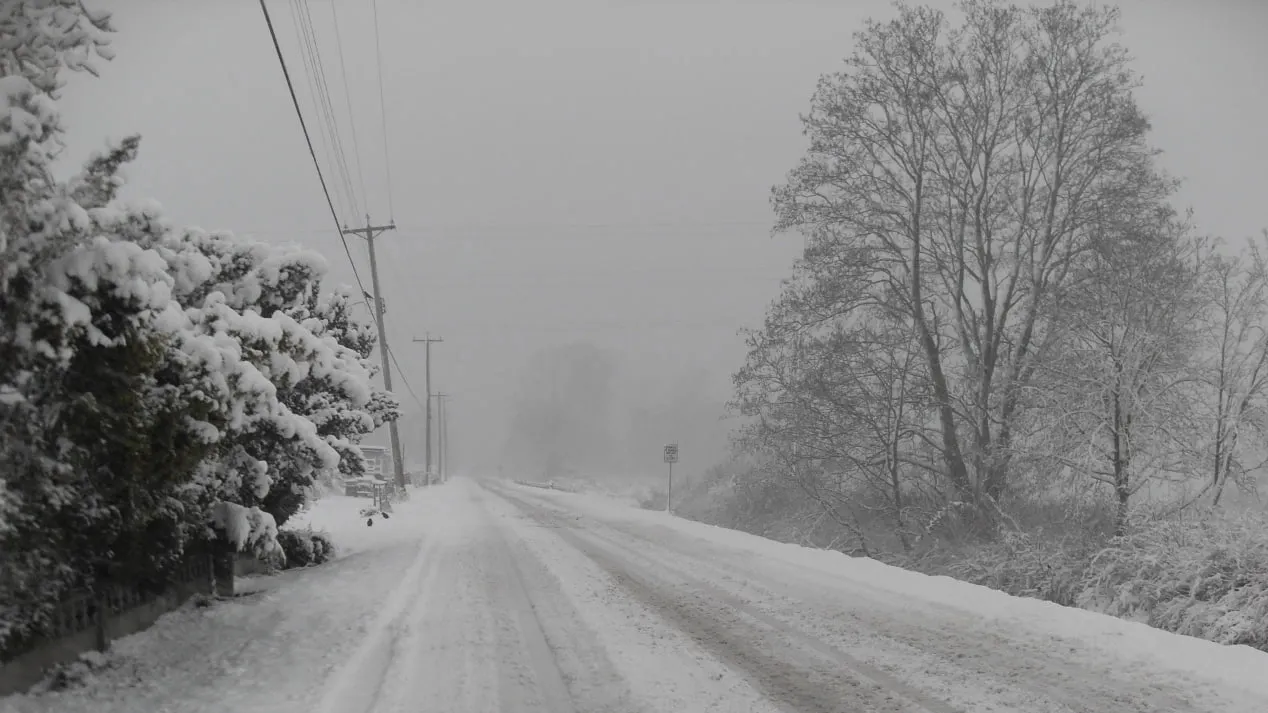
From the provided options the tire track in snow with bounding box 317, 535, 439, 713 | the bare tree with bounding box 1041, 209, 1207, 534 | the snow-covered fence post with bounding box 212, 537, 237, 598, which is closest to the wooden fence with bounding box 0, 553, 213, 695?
the snow-covered fence post with bounding box 212, 537, 237, 598

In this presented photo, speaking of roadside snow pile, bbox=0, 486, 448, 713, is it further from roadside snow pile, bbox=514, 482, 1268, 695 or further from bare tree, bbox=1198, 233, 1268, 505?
bare tree, bbox=1198, 233, 1268, 505

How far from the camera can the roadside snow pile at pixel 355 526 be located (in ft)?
45.6

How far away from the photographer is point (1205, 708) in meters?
4.55

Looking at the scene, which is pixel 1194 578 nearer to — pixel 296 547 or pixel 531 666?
pixel 531 666

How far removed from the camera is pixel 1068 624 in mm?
6531

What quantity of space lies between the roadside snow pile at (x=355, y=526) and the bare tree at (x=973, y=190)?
10302 mm

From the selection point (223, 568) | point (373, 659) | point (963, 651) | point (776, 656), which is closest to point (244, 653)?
point (373, 659)

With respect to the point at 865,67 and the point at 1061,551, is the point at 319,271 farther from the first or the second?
the point at 865,67

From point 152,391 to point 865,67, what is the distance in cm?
1660

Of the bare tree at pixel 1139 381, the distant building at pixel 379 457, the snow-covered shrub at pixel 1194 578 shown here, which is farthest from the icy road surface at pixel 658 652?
the distant building at pixel 379 457

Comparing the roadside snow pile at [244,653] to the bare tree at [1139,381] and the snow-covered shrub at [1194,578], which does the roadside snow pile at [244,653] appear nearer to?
the snow-covered shrub at [1194,578]

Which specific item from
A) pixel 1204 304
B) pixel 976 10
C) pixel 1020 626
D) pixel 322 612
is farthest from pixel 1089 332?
pixel 322 612

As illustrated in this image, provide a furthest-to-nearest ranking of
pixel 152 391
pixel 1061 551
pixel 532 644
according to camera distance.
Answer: pixel 1061 551
pixel 532 644
pixel 152 391

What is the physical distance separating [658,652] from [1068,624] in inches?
135
